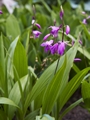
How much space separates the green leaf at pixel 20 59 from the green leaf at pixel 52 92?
27cm

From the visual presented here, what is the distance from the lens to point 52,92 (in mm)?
1583

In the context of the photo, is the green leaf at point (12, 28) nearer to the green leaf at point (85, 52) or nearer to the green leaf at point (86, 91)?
the green leaf at point (85, 52)

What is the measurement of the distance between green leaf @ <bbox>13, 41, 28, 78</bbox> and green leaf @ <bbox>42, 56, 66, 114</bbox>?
275 millimetres

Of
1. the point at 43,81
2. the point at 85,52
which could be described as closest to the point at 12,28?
the point at 85,52

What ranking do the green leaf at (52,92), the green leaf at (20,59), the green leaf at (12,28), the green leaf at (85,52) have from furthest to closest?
the green leaf at (12,28) → the green leaf at (85,52) → the green leaf at (20,59) → the green leaf at (52,92)

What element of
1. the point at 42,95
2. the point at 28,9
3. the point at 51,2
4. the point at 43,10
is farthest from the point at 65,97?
the point at 51,2

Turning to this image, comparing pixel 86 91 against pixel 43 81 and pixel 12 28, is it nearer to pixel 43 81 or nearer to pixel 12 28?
pixel 43 81

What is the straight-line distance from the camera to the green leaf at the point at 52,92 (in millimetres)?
1525

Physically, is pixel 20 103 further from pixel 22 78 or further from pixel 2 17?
pixel 2 17

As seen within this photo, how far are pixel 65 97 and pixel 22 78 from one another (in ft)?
0.82

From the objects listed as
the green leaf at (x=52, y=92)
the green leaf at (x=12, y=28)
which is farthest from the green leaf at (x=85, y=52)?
the green leaf at (x=12, y=28)

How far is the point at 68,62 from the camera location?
1623 mm

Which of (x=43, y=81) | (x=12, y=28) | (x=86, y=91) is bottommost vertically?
(x=86, y=91)

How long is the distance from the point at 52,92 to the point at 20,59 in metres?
0.31
